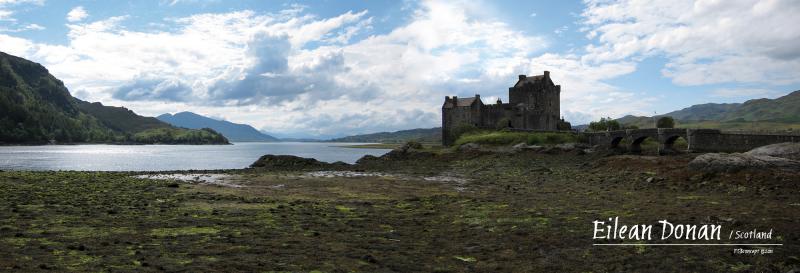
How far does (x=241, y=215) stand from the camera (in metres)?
20.3

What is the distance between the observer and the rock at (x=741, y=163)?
29.3 meters

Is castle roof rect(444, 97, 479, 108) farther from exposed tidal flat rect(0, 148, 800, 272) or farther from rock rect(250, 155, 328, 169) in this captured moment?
exposed tidal flat rect(0, 148, 800, 272)

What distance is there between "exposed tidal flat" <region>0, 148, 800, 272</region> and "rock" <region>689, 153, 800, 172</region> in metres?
0.85

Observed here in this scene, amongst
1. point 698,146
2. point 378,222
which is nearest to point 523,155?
point 698,146

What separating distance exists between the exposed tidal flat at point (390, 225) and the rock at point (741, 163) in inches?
33.4

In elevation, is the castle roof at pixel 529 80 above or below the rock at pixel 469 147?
above

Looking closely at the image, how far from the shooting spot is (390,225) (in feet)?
59.9

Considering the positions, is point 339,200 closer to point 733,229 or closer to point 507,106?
point 733,229

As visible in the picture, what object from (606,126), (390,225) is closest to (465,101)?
(606,126)

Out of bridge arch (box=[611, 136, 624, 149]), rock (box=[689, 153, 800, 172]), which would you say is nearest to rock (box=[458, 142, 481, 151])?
Answer: bridge arch (box=[611, 136, 624, 149])

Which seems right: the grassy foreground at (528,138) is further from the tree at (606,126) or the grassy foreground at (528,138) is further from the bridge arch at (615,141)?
the tree at (606,126)

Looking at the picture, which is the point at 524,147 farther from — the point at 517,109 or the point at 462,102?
the point at 462,102

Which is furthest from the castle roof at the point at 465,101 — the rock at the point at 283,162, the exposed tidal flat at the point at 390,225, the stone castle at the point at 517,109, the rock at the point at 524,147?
the exposed tidal flat at the point at 390,225

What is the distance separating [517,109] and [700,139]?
1824 inches
